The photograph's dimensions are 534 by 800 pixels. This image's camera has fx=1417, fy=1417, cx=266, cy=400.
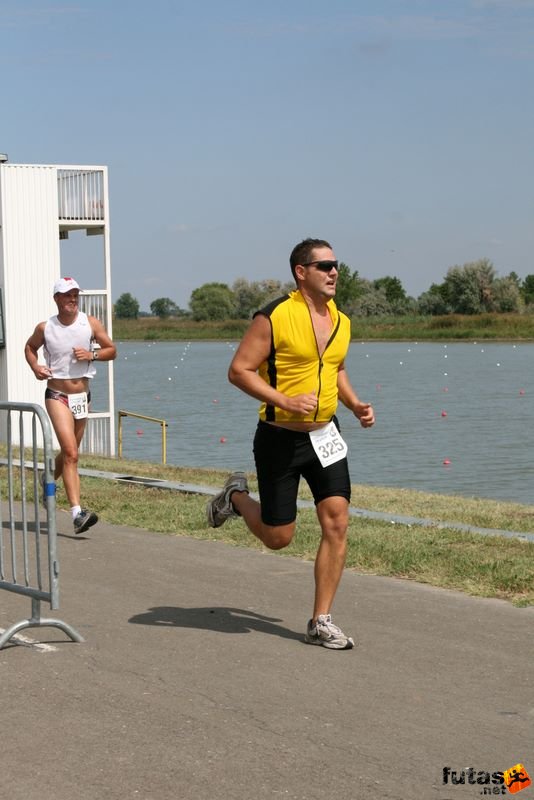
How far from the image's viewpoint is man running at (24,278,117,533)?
1129 centimetres

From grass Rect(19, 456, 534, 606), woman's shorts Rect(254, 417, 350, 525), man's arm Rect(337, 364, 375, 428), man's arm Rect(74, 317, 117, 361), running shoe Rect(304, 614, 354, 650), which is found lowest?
grass Rect(19, 456, 534, 606)

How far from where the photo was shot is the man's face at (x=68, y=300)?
11401 mm

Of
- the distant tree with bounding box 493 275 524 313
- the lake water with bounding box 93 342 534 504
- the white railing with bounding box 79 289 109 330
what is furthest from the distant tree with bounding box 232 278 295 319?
the white railing with bounding box 79 289 109 330

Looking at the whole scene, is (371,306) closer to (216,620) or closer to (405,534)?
(405,534)

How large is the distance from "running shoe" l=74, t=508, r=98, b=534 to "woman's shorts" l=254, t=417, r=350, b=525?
3695 millimetres

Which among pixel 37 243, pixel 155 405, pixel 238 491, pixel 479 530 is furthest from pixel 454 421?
pixel 238 491

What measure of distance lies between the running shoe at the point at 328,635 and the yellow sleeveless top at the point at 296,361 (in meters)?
1.05

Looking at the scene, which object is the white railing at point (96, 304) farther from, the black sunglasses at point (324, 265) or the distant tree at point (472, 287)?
the distant tree at point (472, 287)

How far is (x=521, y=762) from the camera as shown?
5.38 meters

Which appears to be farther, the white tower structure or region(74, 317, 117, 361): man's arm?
the white tower structure

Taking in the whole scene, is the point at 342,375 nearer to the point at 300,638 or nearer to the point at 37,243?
the point at 300,638

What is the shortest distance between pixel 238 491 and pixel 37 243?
70.8 feet

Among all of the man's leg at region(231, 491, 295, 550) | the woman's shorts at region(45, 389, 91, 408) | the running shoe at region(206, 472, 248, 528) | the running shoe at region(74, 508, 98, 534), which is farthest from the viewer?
the woman's shorts at region(45, 389, 91, 408)

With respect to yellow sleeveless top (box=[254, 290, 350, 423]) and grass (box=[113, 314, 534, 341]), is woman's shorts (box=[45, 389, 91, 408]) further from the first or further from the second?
grass (box=[113, 314, 534, 341])
